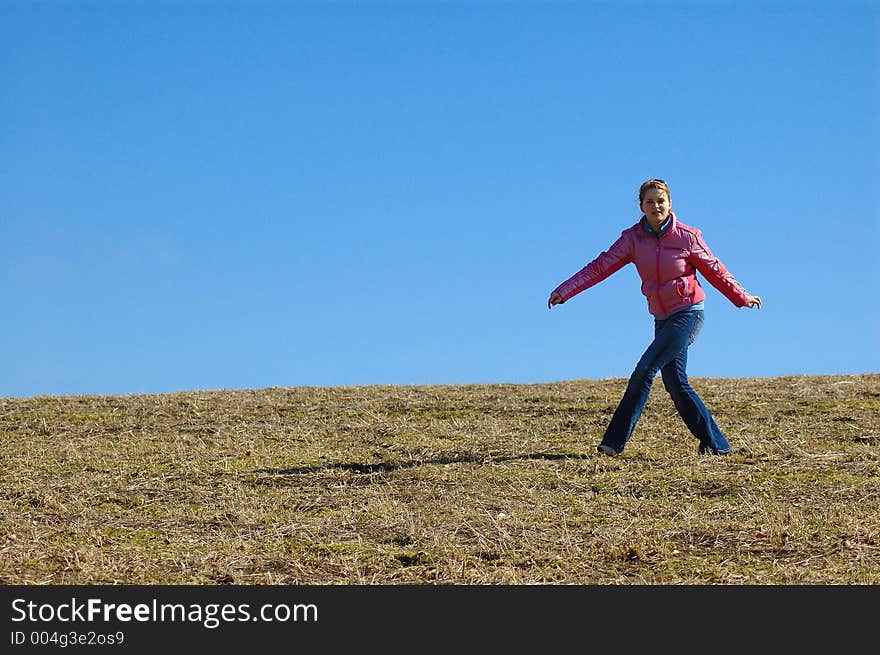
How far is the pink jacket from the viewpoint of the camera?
10.7 m

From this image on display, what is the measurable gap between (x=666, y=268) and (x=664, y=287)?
215mm

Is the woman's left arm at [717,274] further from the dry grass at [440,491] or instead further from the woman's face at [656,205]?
the dry grass at [440,491]

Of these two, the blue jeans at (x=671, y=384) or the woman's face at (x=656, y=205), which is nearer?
the woman's face at (x=656, y=205)

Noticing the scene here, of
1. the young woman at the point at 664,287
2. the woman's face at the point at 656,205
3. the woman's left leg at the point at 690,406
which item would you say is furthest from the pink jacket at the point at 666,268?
the woman's left leg at the point at 690,406

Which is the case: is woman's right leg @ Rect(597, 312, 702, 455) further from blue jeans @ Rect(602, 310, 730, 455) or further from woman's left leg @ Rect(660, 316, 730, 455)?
woman's left leg @ Rect(660, 316, 730, 455)

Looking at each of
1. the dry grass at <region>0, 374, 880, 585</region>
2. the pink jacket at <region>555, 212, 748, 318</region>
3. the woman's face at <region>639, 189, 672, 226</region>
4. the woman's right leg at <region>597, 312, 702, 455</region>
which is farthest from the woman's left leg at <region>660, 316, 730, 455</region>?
the woman's face at <region>639, 189, 672, 226</region>

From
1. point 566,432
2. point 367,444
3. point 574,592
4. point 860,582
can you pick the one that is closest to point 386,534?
point 574,592

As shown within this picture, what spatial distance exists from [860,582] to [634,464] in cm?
404

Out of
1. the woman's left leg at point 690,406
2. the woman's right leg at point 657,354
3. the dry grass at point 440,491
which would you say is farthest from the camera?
the woman's left leg at point 690,406

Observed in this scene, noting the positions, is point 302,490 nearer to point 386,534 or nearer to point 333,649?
point 386,534

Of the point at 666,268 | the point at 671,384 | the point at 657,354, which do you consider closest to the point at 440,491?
the point at 657,354

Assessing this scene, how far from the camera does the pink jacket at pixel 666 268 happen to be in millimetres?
10711

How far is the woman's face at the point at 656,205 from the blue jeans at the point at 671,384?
1.08 metres

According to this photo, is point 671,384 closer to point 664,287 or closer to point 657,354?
point 657,354
